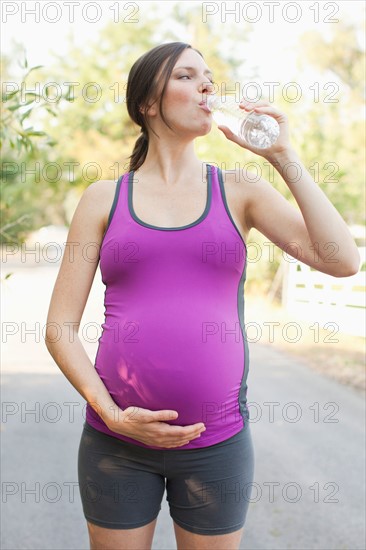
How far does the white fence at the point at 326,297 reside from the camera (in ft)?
29.9

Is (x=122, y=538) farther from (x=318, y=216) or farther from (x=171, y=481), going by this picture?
(x=318, y=216)

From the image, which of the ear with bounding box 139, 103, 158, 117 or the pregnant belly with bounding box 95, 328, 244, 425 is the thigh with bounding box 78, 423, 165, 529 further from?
the ear with bounding box 139, 103, 158, 117

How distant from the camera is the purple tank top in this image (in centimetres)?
168

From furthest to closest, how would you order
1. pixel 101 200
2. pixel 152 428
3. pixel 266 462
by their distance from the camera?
1. pixel 266 462
2. pixel 101 200
3. pixel 152 428

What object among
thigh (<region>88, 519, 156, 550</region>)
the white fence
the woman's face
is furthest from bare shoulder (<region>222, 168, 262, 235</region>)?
the white fence

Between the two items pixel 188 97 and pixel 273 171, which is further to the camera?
pixel 273 171

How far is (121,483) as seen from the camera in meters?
1.72

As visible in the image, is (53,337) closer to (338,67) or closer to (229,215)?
(229,215)

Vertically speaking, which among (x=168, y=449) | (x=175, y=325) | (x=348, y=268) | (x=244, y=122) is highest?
(x=244, y=122)

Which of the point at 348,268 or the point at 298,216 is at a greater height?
the point at 298,216

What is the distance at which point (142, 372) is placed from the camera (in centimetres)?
171

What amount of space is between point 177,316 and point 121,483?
1.39ft

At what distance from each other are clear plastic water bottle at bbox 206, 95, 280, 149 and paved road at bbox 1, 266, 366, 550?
5.21 feet

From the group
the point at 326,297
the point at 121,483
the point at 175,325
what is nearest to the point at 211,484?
the point at 121,483
